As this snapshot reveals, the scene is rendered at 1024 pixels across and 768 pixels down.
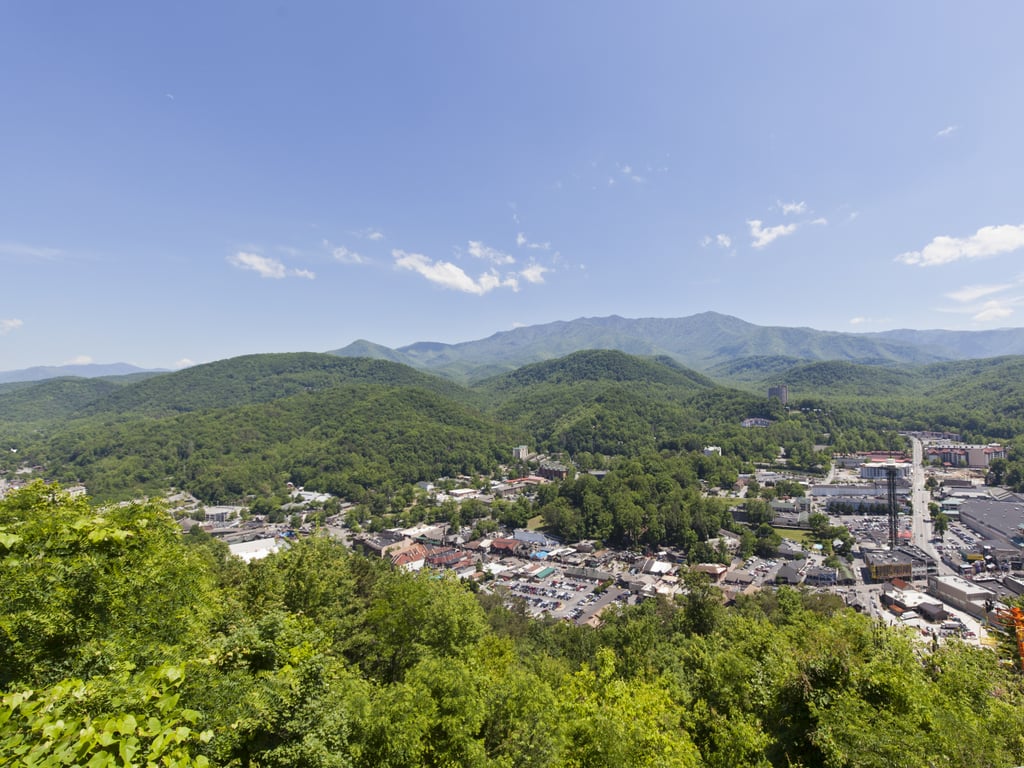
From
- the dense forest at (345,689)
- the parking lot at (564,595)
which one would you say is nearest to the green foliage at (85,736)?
the dense forest at (345,689)

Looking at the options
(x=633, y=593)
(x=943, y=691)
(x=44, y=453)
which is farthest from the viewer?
(x=44, y=453)

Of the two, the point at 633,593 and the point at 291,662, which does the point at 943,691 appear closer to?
the point at 291,662

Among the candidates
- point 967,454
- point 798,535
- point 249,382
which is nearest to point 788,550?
point 798,535

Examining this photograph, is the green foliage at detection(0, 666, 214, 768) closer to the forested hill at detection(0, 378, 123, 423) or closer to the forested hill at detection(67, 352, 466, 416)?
the forested hill at detection(67, 352, 466, 416)

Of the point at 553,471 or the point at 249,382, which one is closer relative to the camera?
the point at 553,471

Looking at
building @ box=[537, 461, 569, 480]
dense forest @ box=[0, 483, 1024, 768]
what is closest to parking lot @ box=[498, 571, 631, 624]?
dense forest @ box=[0, 483, 1024, 768]

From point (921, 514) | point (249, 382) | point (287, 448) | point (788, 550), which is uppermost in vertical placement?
point (249, 382)

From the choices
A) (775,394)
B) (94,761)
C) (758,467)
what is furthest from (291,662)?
(775,394)

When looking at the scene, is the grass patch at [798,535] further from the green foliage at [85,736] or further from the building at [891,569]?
the green foliage at [85,736]

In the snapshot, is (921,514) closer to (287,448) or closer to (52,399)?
(287,448)
